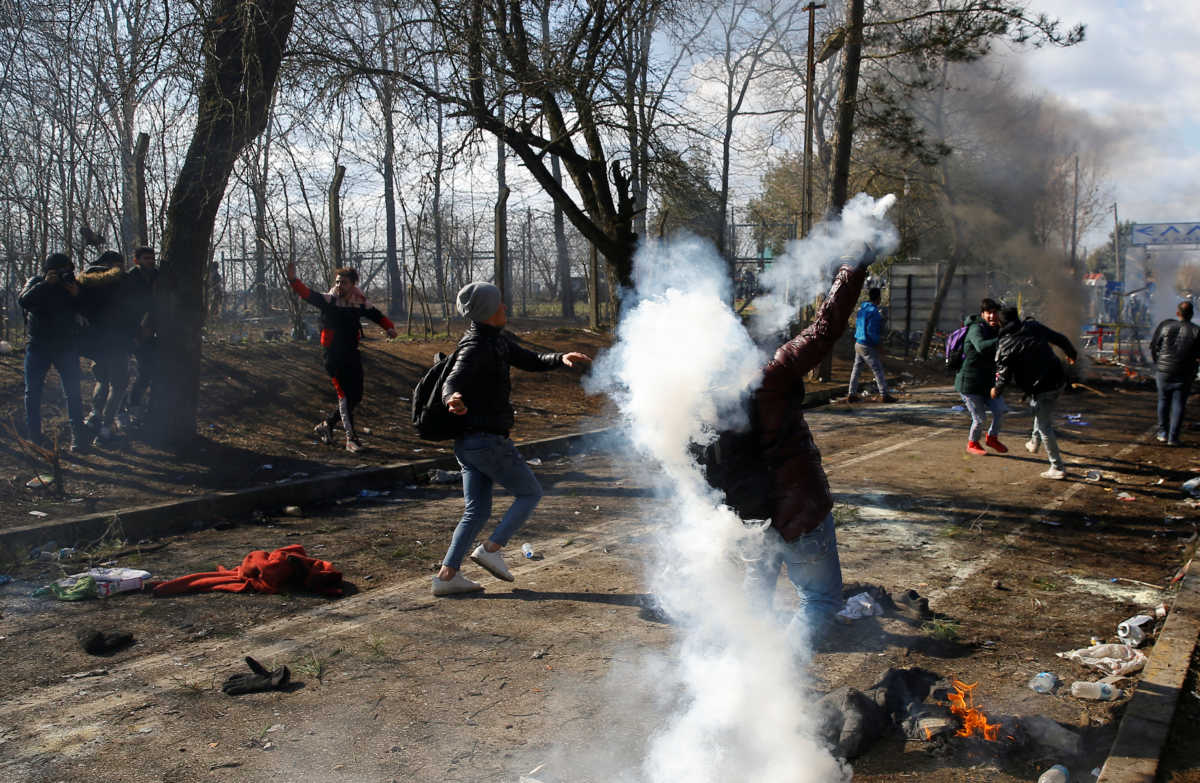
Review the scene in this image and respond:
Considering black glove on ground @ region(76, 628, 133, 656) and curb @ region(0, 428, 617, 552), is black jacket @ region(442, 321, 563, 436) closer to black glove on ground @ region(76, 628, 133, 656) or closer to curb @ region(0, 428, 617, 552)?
black glove on ground @ region(76, 628, 133, 656)

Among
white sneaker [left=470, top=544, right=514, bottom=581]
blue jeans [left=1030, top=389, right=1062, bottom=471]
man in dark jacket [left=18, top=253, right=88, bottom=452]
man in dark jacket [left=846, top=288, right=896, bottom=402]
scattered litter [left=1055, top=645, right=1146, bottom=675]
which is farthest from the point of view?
man in dark jacket [left=846, top=288, right=896, bottom=402]

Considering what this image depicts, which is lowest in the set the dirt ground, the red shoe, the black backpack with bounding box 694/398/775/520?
the dirt ground

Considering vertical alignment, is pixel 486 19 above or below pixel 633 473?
above

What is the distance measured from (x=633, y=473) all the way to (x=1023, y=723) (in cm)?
628

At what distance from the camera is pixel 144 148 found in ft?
36.0

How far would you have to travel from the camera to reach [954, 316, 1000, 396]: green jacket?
992 centimetres

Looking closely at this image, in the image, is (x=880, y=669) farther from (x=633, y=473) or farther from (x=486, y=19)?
(x=486, y=19)

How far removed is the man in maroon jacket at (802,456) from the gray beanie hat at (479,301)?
6.71 ft

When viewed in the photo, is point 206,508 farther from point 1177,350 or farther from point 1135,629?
point 1177,350

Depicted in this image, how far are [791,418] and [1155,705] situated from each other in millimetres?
1936

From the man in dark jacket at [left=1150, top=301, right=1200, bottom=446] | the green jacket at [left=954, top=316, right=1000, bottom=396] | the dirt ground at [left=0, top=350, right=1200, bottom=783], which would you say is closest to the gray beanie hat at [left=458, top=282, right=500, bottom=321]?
the dirt ground at [left=0, top=350, right=1200, bottom=783]

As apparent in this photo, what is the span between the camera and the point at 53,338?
848 centimetres

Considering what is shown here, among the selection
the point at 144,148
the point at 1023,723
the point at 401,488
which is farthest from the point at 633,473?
the point at 144,148

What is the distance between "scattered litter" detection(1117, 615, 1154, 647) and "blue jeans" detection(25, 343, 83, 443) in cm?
919
